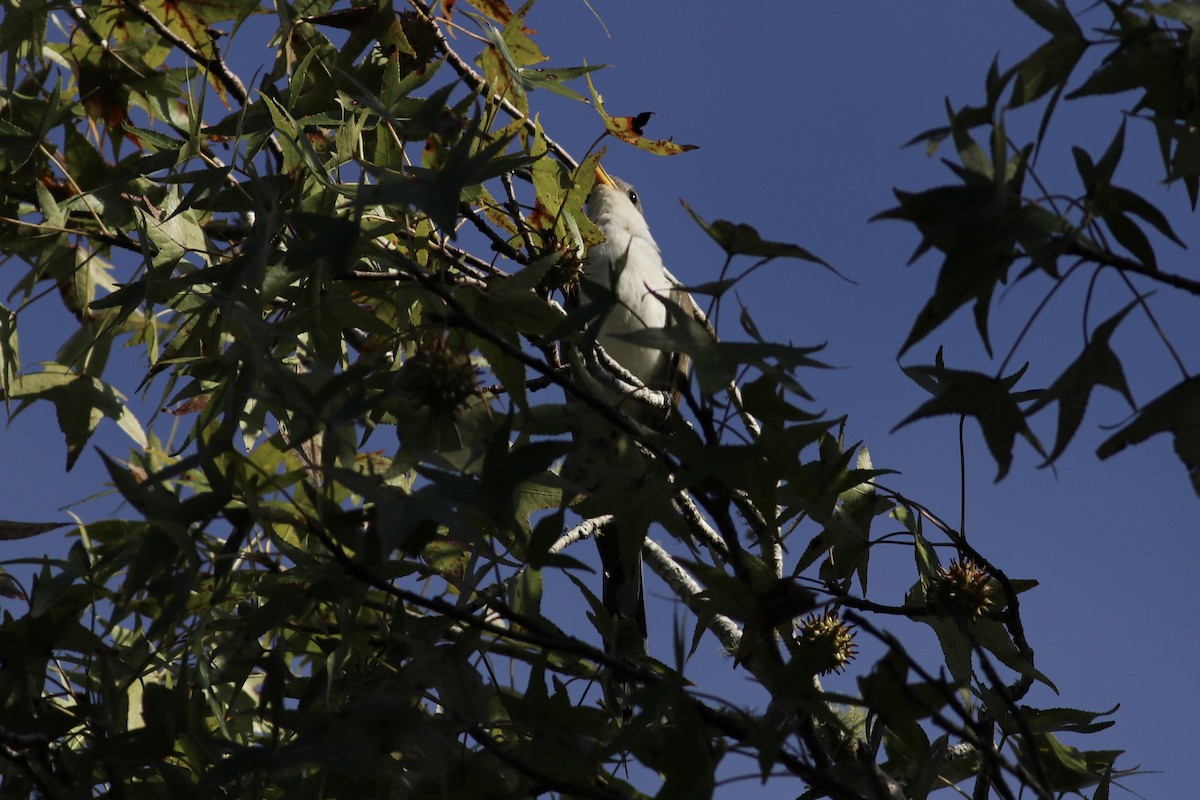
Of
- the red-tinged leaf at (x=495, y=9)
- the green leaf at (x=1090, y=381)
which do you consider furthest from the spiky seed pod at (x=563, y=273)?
the green leaf at (x=1090, y=381)

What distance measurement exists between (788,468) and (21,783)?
1798mm

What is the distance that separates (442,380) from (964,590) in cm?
153

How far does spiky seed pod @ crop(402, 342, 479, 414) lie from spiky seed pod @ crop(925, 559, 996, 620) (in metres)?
1.38

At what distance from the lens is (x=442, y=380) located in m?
2.13

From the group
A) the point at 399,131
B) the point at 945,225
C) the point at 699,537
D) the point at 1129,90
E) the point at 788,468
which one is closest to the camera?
the point at 945,225

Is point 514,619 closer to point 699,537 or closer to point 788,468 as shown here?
point 788,468

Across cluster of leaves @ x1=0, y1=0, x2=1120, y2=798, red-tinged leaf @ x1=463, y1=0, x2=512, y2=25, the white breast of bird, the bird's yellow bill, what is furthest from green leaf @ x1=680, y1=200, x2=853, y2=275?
the bird's yellow bill

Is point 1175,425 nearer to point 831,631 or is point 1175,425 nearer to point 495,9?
point 831,631

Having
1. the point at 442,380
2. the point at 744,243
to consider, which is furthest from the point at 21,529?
the point at 744,243

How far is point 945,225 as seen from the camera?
1573 mm

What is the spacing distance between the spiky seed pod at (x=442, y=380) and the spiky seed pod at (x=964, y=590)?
1.38 metres

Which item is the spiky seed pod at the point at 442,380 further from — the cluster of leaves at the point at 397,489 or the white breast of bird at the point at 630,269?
the white breast of bird at the point at 630,269

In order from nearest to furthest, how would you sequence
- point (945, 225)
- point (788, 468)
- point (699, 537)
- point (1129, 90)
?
point (945, 225), point (1129, 90), point (788, 468), point (699, 537)

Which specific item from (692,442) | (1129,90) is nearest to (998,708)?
(692,442)
